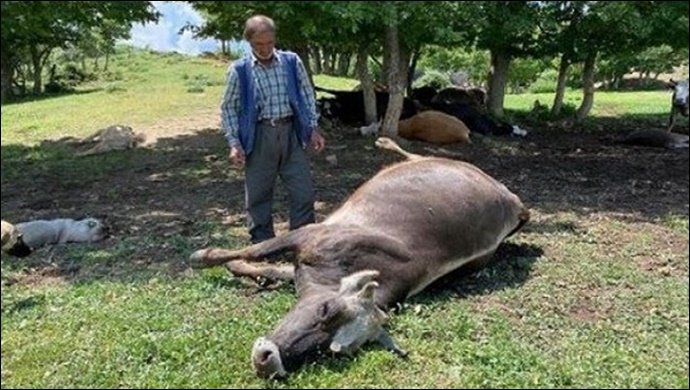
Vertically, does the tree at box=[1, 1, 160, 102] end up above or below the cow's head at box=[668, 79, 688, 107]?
above

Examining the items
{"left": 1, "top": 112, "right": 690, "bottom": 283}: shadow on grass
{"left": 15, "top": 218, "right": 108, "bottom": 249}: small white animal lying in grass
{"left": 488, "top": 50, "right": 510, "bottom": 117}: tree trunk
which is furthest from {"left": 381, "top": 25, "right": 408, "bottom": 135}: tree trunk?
{"left": 488, "top": 50, "right": 510, "bottom": 117}: tree trunk

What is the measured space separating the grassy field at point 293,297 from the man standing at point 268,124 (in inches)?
24.3

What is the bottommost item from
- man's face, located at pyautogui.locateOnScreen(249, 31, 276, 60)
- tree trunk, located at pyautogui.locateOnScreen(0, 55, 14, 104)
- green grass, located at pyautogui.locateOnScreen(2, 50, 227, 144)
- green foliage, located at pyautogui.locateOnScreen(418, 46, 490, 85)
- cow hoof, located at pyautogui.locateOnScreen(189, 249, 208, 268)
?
green foliage, located at pyautogui.locateOnScreen(418, 46, 490, 85)

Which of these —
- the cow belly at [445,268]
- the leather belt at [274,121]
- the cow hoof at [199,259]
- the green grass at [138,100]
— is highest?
the leather belt at [274,121]

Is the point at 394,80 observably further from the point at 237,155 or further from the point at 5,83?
the point at 5,83

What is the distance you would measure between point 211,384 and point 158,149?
8.35 m

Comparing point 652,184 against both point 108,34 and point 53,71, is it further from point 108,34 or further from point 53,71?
point 53,71

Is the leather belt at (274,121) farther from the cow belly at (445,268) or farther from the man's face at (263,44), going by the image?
the cow belly at (445,268)

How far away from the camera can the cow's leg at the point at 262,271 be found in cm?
534

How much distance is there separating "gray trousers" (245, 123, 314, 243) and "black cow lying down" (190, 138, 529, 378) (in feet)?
2.28

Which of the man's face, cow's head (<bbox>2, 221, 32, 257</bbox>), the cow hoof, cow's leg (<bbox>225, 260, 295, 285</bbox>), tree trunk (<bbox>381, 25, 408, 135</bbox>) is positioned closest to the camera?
cow's head (<bbox>2, 221, 32, 257</bbox>)

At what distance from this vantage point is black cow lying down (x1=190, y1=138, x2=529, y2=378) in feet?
13.6

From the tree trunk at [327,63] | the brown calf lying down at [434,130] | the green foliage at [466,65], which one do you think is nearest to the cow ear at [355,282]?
the tree trunk at [327,63]

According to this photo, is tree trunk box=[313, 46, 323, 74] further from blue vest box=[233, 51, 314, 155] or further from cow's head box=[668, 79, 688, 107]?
blue vest box=[233, 51, 314, 155]
